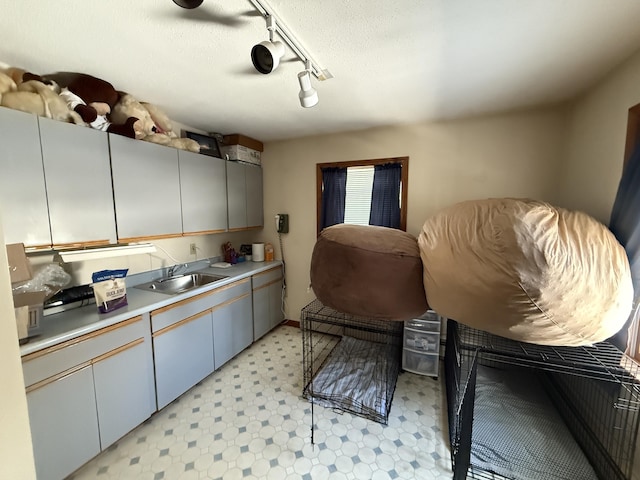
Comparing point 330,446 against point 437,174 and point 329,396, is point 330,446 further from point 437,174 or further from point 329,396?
point 437,174

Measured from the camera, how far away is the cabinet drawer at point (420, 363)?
7.56 ft

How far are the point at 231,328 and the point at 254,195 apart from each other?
157 centimetres

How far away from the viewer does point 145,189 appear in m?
1.95

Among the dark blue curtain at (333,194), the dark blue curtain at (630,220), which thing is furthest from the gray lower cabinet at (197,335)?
the dark blue curtain at (630,220)

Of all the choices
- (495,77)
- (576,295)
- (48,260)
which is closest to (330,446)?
(576,295)

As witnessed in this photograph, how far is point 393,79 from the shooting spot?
165 centimetres

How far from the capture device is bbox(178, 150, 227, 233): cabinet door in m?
2.26

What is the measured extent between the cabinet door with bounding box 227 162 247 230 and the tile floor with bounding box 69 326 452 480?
1.60m

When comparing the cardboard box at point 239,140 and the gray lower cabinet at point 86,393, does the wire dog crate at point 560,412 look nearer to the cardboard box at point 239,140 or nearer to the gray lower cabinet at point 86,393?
the gray lower cabinet at point 86,393

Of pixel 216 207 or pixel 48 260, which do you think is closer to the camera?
pixel 48 260

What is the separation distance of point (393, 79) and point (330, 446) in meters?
Answer: 2.46

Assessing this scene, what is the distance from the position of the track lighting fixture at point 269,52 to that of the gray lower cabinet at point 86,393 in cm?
172

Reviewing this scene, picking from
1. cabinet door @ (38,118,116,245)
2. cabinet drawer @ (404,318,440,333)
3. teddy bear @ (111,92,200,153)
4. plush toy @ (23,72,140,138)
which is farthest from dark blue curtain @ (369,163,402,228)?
cabinet door @ (38,118,116,245)

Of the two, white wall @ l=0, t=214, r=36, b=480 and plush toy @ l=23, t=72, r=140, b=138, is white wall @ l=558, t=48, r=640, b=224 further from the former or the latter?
plush toy @ l=23, t=72, r=140, b=138
